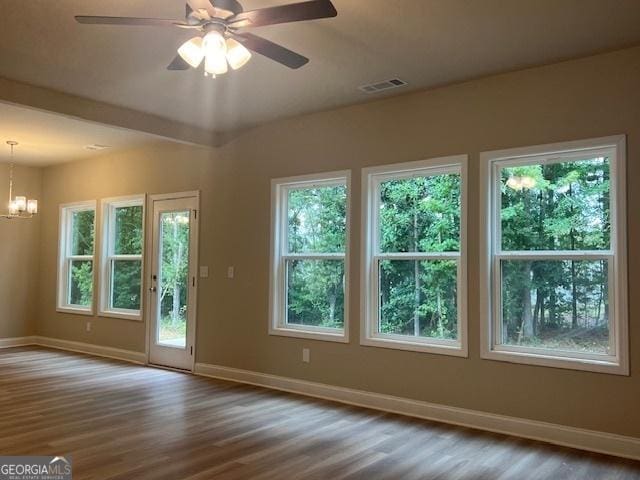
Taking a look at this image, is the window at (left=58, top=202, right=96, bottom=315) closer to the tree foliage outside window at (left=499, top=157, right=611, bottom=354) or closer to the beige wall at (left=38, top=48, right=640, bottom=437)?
the beige wall at (left=38, top=48, right=640, bottom=437)

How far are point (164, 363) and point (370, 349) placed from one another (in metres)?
2.87

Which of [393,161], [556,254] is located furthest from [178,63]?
[556,254]

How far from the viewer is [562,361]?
3.78 m

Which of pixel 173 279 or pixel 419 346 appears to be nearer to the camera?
pixel 419 346

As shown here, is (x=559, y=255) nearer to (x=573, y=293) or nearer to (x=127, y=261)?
(x=573, y=293)

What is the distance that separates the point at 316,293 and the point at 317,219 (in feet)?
2.37

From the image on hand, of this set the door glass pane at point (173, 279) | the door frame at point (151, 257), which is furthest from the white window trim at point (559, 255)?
the door glass pane at point (173, 279)

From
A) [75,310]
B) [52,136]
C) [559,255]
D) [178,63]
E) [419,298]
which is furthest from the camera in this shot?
[75,310]

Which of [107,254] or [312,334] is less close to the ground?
[107,254]

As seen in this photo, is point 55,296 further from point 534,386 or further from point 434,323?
point 534,386

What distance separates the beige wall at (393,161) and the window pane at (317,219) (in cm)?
21

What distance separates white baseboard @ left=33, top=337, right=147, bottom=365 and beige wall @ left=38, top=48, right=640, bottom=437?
11cm

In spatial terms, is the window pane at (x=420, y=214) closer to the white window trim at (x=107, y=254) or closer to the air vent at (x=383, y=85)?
the air vent at (x=383, y=85)

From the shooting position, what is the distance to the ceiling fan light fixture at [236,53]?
9.50ft
